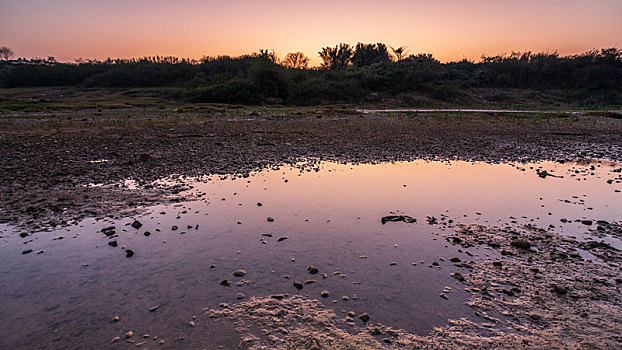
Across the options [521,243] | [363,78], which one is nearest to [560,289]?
[521,243]

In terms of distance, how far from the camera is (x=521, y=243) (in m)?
3.82

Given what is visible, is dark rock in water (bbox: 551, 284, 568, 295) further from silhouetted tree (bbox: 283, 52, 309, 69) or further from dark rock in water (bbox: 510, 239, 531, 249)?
silhouetted tree (bbox: 283, 52, 309, 69)

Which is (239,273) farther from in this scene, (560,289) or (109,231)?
(560,289)

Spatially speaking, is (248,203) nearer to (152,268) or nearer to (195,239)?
(195,239)

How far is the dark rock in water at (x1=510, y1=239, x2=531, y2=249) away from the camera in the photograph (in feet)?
12.4

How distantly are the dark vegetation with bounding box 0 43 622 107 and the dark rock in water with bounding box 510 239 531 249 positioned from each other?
109 feet

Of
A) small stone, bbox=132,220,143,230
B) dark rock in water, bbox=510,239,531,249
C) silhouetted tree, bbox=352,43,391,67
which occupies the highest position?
silhouetted tree, bbox=352,43,391,67

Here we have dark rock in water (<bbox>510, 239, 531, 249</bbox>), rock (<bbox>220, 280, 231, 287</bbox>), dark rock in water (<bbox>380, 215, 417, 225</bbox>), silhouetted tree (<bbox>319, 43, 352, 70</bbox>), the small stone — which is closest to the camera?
rock (<bbox>220, 280, 231, 287</bbox>)

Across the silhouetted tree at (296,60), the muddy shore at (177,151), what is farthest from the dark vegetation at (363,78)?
the muddy shore at (177,151)

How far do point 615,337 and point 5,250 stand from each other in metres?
5.48

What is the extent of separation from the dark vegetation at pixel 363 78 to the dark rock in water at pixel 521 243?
33.3 m

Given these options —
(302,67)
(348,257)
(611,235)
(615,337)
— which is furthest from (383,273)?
(302,67)

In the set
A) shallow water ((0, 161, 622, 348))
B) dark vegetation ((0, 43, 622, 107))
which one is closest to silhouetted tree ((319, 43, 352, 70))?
dark vegetation ((0, 43, 622, 107))

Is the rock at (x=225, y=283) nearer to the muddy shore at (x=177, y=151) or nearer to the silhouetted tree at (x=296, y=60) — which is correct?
the muddy shore at (x=177, y=151)
